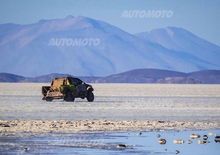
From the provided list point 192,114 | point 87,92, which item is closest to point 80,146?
point 192,114

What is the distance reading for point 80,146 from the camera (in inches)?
824

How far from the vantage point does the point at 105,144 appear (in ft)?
70.8

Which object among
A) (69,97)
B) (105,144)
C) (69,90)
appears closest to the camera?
(105,144)

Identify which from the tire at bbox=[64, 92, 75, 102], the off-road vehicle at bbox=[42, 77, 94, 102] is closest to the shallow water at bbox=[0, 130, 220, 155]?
the off-road vehicle at bbox=[42, 77, 94, 102]

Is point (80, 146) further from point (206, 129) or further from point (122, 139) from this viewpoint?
point (206, 129)

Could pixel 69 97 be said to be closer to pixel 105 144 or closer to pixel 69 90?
pixel 69 90

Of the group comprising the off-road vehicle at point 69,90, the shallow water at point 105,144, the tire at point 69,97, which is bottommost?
the shallow water at point 105,144

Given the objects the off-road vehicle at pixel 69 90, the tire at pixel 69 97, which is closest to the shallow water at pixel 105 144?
the off-road vehicle at pixel 69 90

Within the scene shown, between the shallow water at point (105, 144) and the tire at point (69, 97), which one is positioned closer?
the shallow water at point (105, 144)

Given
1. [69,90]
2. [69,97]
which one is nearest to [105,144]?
[69,90]

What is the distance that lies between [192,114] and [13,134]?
1502 centimetres

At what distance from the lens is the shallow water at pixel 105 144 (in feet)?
64.7

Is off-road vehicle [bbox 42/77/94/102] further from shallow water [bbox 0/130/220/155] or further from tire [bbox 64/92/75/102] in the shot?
shallow water [bbox 0/130/220/155]

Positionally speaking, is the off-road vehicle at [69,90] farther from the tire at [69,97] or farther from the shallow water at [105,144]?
the shallow water at [105,144]
